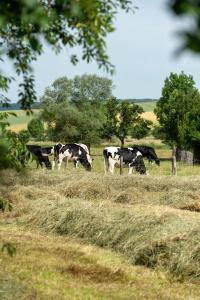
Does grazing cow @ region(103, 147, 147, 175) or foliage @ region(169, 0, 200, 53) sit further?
grazing cow @ region(103, 147, 147, 175)

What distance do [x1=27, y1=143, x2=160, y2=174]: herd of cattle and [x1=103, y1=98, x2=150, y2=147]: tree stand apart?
29.7 m

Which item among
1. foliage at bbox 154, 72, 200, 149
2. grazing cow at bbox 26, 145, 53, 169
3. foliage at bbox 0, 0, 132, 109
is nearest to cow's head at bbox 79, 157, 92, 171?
grazing cow at bbox 26, 145, 53, 169

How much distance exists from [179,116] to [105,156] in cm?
2901

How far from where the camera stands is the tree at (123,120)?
66.9 metres

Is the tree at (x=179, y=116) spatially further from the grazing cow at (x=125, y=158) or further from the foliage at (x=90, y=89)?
the grazing cow at (x=125, y=158)

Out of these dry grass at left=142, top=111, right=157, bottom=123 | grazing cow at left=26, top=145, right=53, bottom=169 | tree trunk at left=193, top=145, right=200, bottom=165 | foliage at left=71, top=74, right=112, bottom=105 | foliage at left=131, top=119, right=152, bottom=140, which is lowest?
tree trunk at left=193, top=145, right=200, bottom=165

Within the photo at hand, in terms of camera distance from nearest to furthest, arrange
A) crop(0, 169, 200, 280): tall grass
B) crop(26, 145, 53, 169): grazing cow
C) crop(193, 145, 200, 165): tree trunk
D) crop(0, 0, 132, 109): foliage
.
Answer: crop(0, 0, 132, 109): foliage, crop(0, 169, 200, 280): tall grass, crop(26, 145, 53, 169): grazing cow, crop(193, 145, 200, 165): tree trunk

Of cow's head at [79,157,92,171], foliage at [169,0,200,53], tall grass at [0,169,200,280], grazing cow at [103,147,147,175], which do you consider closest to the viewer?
foliage at [169,0,200,53]

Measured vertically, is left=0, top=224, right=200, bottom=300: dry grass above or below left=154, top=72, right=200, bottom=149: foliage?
below

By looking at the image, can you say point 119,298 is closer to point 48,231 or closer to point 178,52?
point 48,231

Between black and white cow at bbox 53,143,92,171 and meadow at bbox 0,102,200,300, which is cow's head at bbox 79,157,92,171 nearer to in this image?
black and white cow at bbox 53,143,92,171

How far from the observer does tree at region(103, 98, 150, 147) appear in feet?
219

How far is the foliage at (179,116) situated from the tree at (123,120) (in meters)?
4.14

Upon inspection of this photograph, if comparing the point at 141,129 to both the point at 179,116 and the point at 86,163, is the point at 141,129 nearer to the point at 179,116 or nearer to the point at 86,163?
the point at 179,116
